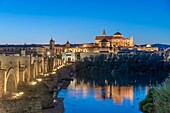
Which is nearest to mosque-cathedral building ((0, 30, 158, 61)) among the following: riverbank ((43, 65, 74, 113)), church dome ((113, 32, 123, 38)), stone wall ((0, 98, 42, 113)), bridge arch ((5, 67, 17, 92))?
church dome ((113, 32, 123, 38))

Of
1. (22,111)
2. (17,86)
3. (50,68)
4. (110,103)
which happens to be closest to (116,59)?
(50,68)

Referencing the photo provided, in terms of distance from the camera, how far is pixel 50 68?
2636 cm

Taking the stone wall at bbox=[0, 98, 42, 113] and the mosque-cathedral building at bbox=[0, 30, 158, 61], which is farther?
the mosque-cathedral building at bbox=[0, 30, 158, 61]

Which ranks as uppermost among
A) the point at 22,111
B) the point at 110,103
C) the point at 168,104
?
the point at 168,104

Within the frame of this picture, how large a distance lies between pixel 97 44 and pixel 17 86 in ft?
205

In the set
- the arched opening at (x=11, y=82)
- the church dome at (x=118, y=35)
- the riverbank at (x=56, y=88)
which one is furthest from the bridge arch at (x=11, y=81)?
the church dome at (x=118, y=35)

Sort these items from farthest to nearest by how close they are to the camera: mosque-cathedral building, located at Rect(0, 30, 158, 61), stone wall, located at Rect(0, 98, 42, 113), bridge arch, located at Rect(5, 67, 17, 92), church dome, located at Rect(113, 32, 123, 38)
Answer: church dome, located at Rect(113, 32, 123, 38), mosque-cathedral building, located at Rect(0, 30, 158, 61), bridge arch, located at Rect(5, 67, 17, 92), stone wall, located at Rect(0, 98, 42, 113)

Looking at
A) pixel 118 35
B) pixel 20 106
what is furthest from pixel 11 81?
pixel 118 35

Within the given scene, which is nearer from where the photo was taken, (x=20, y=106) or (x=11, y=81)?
(x=20, y=106)

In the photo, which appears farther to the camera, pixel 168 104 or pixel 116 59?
pixel 116 59

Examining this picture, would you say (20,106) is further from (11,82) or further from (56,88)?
(56,88)

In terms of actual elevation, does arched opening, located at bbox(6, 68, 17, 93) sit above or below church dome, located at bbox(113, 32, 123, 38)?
below

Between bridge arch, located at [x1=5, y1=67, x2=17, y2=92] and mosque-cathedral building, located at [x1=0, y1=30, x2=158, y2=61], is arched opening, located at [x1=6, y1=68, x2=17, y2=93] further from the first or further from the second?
mosque-cathedral building, located at [x1=0, y1=30, x2=158, y2=61]

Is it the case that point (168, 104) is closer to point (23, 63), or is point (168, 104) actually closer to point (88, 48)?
point (23, 63)
